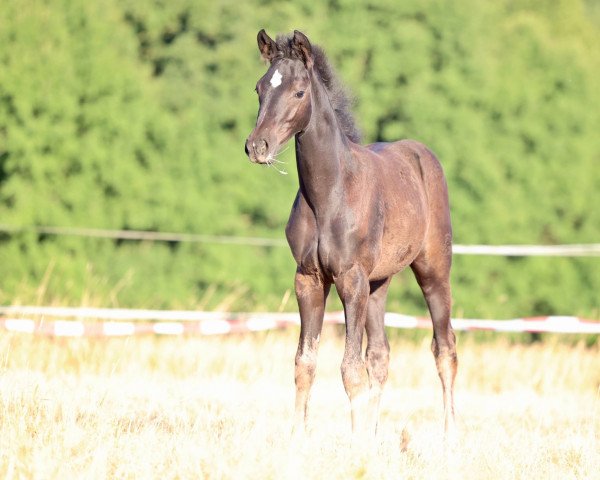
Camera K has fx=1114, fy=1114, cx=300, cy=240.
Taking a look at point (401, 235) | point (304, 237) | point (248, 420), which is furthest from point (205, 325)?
point (304, 237)

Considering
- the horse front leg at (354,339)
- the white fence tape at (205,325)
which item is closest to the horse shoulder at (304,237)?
the horse front leg at (354,339)

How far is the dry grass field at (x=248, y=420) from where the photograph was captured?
202 inches

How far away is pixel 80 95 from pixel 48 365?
29.0 feet

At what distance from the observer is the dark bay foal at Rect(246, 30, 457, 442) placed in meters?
5.95

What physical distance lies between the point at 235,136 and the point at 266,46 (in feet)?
43.0

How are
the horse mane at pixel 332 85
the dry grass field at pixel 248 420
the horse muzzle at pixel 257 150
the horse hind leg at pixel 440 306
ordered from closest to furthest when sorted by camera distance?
the dry grass field at pixel 248 420, the horse muzzle at pixel 257 150, the horse mane at pixel 332 85, the horse hind leg at pixel 440 306

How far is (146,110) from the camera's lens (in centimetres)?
1825

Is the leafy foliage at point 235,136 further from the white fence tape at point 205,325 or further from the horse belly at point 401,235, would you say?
the horse belly at point 401,235

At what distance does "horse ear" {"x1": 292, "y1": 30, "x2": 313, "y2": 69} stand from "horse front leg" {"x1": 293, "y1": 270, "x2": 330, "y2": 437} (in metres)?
1.17

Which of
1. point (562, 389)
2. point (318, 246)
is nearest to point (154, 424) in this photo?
point (318, 246)

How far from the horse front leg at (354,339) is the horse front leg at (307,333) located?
0.55 ft

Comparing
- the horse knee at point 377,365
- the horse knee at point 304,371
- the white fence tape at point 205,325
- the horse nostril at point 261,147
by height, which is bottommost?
the white fence tape at point 205,325

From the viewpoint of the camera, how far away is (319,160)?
6.21 metres

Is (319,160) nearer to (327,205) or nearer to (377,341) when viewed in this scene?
(327,205)
